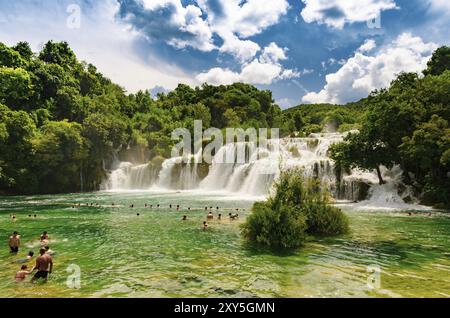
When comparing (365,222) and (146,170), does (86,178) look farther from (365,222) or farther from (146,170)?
(365,222)

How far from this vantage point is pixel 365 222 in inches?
770

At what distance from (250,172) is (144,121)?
39.8 metres

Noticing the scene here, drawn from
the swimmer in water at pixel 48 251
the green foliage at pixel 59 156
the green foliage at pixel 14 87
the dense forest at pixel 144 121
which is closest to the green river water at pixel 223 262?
the swimmer in water at pixel 48 251

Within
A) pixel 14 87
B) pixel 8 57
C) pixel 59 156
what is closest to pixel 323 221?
pixel 59 156

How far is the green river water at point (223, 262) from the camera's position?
28.9 feet

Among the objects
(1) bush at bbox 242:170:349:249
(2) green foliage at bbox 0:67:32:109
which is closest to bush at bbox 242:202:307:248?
(1) bush at bbox 242:170:349:249

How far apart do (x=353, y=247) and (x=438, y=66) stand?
5291 cm

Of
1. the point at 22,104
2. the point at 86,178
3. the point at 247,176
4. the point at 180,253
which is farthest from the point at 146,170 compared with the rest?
the point at 180,253

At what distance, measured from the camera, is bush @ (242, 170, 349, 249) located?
13.5 m

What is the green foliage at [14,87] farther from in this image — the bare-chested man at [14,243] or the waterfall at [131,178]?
the bare-chested man at [14,243]

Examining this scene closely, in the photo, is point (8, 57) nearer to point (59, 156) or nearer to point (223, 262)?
point (59, 156)

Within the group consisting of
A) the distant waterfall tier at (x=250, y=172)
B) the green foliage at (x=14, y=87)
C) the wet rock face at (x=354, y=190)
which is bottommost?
the wet rock face at (x=354, y=190)

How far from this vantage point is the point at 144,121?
72312 mm

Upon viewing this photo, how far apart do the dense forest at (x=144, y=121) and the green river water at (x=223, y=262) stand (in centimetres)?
970
